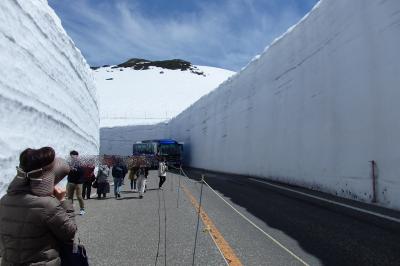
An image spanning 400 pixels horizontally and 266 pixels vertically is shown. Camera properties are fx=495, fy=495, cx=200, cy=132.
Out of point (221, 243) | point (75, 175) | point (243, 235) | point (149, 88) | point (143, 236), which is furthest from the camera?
point (149, 88)

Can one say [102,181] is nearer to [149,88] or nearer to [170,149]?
[170,149]

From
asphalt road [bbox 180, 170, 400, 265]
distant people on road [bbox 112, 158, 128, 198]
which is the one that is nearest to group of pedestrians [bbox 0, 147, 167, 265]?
asphalt road [bbox 180, 170, 400, 265]

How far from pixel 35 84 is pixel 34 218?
32.6 feet

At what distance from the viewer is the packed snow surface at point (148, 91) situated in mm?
87688

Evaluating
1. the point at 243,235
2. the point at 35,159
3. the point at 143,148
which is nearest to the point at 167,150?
the point at 143,148

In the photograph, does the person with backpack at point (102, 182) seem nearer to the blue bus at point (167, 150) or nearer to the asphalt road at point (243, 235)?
the asphalt road at point (243, 235)

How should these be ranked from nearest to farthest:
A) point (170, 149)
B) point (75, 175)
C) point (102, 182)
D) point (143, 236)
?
point (143, 236)
point (75, 175)
point (102, 182)
point (170, 149)

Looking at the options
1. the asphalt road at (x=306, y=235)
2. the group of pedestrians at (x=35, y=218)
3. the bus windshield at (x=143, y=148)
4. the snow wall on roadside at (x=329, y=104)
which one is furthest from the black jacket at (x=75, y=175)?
the bus windshield at (x=143, y=148)

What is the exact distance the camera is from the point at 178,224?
9.52 metres

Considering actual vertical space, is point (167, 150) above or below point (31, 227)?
above

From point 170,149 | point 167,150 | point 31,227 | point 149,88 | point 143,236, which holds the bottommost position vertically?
point 143,236

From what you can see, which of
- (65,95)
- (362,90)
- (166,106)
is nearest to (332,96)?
(362,90)

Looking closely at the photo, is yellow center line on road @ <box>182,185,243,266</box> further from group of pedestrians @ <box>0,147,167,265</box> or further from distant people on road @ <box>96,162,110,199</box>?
distant people on road @ <box>96,162,110,199</box>

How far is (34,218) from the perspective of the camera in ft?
9.53
